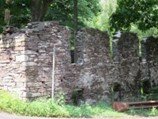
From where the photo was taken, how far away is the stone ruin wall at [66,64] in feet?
54.3

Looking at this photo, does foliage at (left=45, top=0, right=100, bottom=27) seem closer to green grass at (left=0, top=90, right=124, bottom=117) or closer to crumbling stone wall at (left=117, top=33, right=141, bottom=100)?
crumbling stone wall at (left=117, top=33, right=141, bottom=100)

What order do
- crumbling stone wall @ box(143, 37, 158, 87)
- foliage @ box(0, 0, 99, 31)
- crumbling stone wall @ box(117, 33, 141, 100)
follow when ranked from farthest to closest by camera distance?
foliage @ box(0, 0, 99, 31) → crumbling stone wall @ box(143, 37, 158, 87) → crumbling stone wall @ box(117, 33, 141, 100)

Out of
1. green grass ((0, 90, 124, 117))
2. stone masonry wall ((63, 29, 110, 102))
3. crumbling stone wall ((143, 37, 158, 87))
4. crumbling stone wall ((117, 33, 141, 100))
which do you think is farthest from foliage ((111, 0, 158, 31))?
Result: green grass ((0, 90, 124, 117))

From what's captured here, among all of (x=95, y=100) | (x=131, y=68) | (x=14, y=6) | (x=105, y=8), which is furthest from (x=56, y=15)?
(x=105, y=8)

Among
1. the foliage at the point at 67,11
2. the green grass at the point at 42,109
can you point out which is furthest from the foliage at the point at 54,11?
the green grass at the point at 42,109

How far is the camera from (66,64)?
1789cm

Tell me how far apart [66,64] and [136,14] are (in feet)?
21.4

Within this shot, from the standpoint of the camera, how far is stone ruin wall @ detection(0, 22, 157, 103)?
1655cm

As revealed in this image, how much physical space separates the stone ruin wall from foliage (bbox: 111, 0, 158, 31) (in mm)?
1297

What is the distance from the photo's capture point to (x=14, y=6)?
78.9 feet

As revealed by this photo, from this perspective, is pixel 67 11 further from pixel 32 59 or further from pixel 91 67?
pixel 32 59

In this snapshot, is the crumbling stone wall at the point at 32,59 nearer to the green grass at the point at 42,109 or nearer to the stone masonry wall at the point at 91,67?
the green grass at the point at 42,109

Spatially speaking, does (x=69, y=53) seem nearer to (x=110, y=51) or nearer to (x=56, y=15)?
(x=110, y=51)

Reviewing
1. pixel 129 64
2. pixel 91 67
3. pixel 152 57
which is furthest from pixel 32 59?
pixel 152 57
